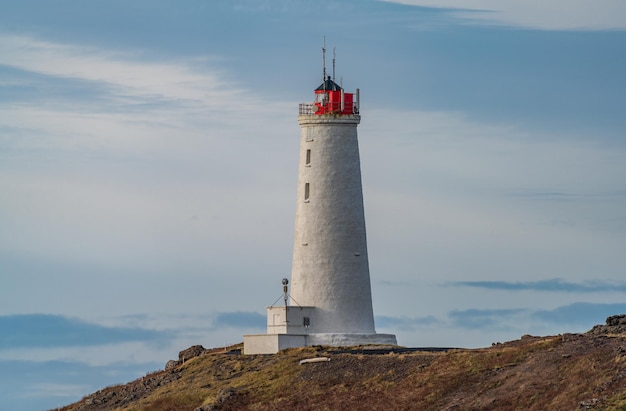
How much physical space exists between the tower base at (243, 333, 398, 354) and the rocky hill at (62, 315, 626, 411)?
0.86 meters

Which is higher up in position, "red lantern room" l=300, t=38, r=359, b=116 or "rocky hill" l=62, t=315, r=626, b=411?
"red lantern room" l=300, t=38, r=359, b=116

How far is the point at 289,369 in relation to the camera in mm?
59281

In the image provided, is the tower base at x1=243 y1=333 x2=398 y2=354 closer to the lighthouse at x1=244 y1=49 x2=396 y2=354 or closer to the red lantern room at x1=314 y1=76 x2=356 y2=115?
the lighthouse at x1=244 y1=49 x2=396 y2=354

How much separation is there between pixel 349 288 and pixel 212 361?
7490 mm

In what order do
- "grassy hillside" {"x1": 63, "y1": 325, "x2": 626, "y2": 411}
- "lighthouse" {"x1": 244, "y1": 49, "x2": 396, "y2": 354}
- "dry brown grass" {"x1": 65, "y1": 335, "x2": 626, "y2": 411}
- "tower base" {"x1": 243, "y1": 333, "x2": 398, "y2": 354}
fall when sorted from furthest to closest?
"lighthouse" {"x1": 244, "y1": 49, "x2": 396, "y2": 354} < "tower base" {"x1": 243, "y1": 333, "x2": 398, "y2": 354} < "grassy hillside" {"x1": 63, "y1": 325, "x2": 626, "y2": 411} < "dry brown grass" {"x1": 65, "y1": 335, "x2": 626, "y2": 411}

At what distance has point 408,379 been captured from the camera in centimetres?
5391

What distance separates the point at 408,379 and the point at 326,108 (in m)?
18.2

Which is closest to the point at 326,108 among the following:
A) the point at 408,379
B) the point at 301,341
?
the point at 301,341

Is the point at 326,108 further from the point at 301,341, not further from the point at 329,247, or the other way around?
the point at 301,341

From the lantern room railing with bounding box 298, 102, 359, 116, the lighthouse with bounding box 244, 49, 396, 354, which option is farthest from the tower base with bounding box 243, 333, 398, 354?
the lantern room railing with bounding box 298, 102, 359, 116

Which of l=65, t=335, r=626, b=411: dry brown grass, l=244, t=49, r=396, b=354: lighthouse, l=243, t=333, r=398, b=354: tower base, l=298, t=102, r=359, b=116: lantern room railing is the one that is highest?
l=298, t=102, r=359, b=116: lantern room railing

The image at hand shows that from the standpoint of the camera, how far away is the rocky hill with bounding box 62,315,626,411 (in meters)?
47.7

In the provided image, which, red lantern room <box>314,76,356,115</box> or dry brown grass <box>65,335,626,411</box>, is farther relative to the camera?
red lantern room <box>314,76,356,115</box>

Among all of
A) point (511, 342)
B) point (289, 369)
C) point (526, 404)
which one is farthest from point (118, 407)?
point (526, 404)
